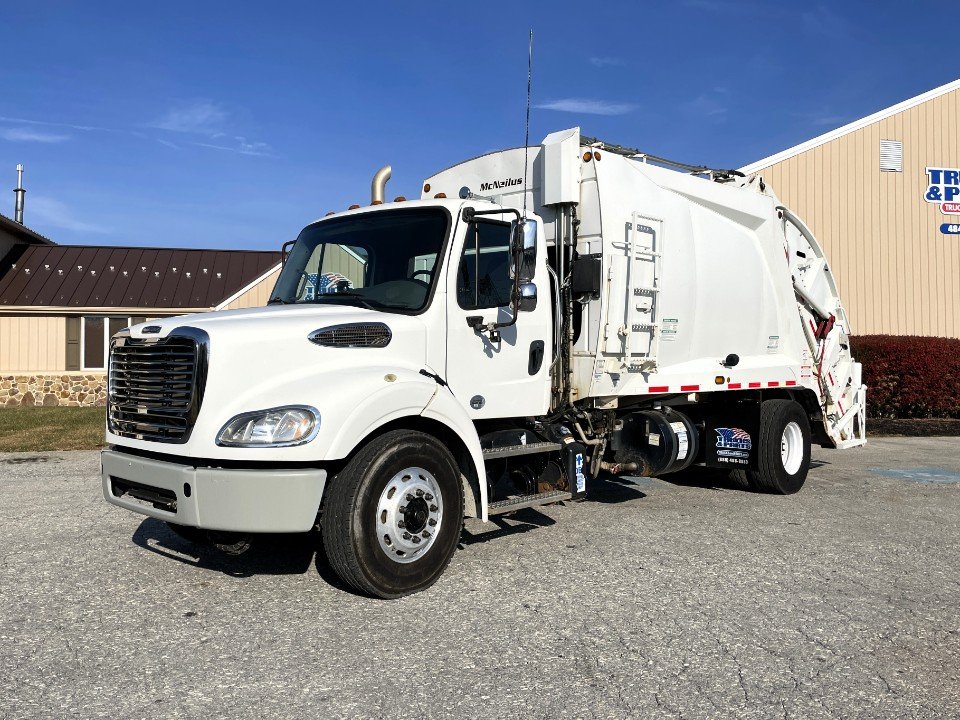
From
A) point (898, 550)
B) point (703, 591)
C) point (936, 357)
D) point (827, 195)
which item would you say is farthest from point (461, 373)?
point (827, 195)

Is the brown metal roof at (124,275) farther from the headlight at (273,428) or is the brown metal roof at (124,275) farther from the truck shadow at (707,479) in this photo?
the headlight at (273,428)

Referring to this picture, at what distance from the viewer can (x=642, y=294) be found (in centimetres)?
716

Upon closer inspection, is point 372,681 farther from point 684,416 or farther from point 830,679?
point 684,416

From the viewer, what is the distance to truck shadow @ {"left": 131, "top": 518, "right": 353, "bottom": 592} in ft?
18.1

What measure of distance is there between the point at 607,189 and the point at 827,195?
45.8 ft

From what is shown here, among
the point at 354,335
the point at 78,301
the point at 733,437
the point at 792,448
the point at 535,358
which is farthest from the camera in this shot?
the point at 78,301

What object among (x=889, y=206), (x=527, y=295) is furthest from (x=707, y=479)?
(x=889, y=206)

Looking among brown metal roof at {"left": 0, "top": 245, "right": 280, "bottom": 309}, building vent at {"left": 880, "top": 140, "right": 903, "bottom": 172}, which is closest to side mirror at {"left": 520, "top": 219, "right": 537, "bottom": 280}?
building vent at {"left": 880, "top": 140, "right": 903, "bottom": 172}

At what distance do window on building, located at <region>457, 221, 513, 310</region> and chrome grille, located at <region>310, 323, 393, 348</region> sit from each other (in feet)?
2.28

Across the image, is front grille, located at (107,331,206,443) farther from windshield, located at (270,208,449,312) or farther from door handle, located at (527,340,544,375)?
door handle, located at (527,340,544,375)

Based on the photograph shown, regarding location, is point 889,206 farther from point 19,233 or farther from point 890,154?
point 19,233

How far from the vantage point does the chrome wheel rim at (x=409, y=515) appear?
4.83 m

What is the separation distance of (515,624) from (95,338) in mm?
20574

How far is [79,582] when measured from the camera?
525 cm
